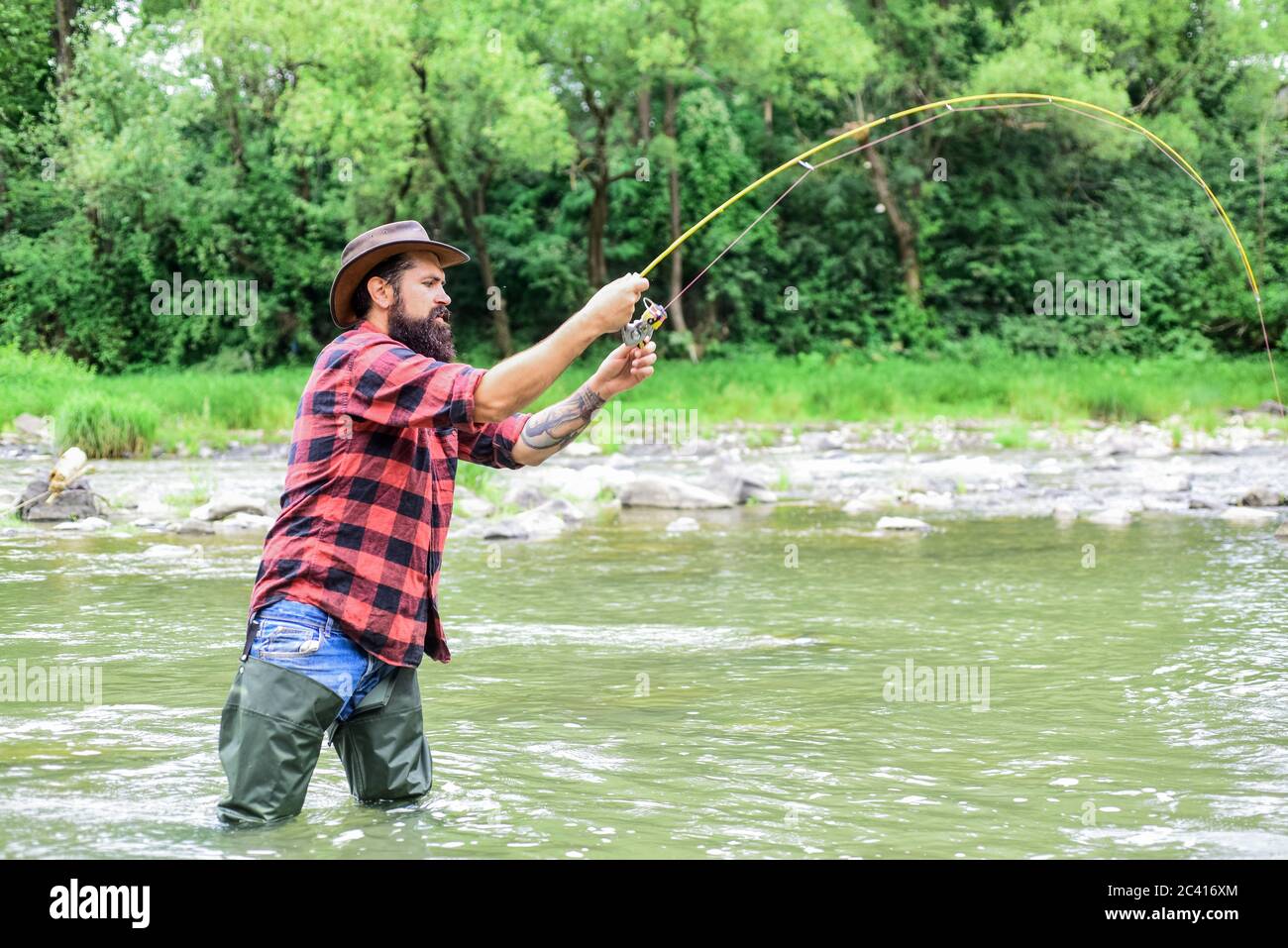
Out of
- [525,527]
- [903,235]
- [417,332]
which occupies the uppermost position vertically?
[903,235]

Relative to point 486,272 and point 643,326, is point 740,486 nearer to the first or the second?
point 643,326

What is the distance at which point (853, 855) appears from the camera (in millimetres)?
3883

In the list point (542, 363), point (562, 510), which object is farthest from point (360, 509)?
point (562, 510)

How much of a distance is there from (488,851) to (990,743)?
1.97m

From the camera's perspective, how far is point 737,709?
5777 millimetres

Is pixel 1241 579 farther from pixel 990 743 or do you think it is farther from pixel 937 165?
pixel 937 165

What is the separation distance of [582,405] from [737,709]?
1932 mm

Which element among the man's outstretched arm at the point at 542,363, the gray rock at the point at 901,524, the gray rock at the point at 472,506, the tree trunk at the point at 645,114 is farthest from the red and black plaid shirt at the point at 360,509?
the tree trunk at the point at 645,114

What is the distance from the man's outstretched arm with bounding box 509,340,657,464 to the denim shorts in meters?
0.78

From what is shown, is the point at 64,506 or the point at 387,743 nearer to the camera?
the point at 387,743

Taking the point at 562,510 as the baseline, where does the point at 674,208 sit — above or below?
above

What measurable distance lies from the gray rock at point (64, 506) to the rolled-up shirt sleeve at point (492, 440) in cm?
831

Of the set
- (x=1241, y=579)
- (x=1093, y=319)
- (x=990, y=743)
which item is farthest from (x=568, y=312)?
(x=990, y=743)

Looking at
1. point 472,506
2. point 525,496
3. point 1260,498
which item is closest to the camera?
point 472,506
